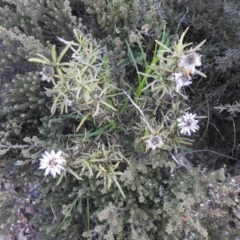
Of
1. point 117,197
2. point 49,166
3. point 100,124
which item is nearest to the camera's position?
point 49,166

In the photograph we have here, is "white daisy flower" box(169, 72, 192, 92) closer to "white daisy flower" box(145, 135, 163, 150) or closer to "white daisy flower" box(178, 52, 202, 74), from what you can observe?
"white daisy flower" box(178, 52, 202, 74)

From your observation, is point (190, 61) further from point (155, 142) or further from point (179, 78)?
point (155, 142)

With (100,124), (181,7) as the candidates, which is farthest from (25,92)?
(181,7)

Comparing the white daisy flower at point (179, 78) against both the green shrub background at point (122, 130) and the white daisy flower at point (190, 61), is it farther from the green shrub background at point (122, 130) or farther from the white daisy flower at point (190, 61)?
the green shrub background at point (122, 130)

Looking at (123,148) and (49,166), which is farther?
(123,148)

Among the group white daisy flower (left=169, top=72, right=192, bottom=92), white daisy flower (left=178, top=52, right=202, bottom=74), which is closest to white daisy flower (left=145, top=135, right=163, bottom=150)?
white daisy flower (left=169, top=72, right=192, bottom=92)

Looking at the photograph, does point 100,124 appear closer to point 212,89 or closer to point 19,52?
point 19,52
